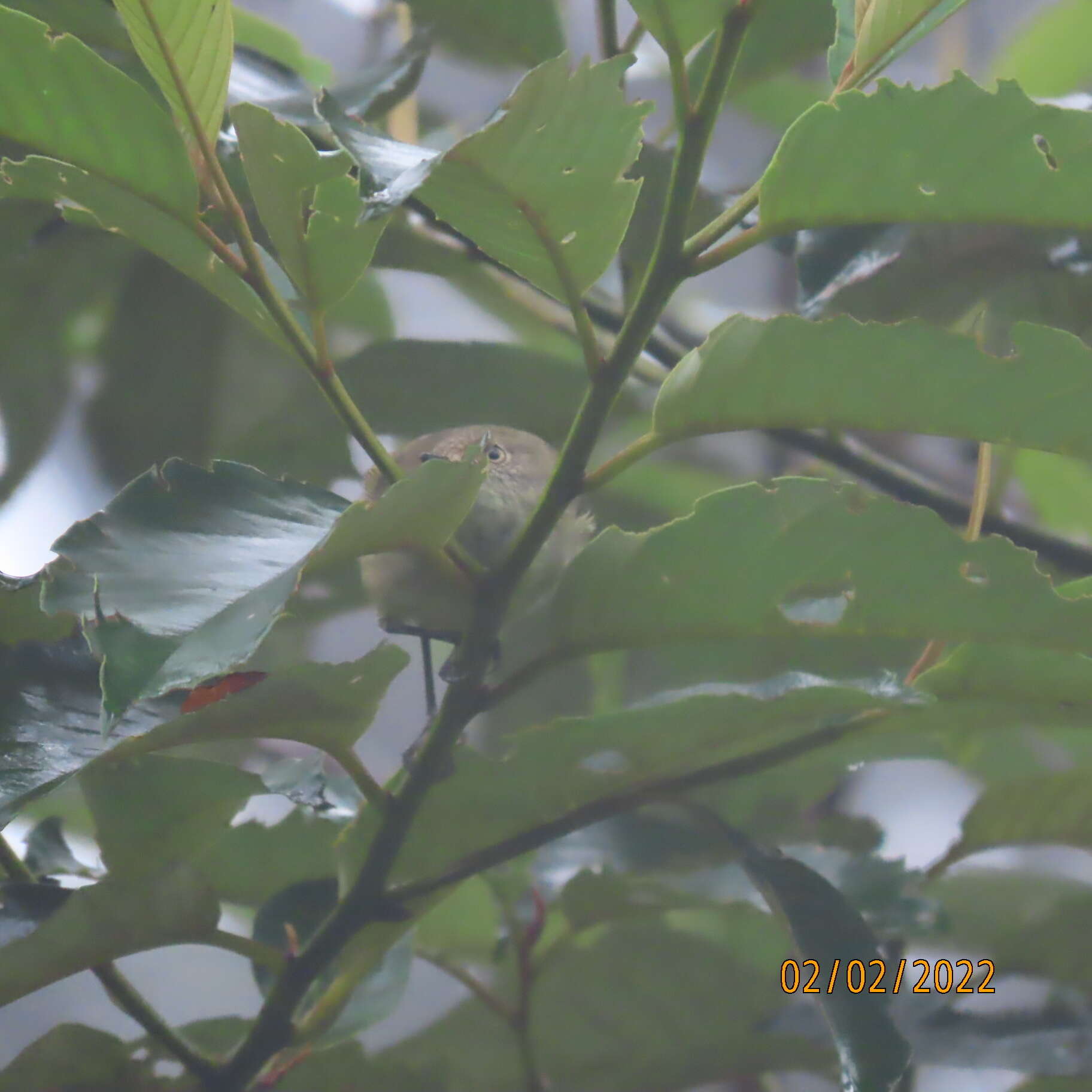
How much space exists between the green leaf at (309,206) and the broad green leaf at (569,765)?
26 cm

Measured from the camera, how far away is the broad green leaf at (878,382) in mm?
466

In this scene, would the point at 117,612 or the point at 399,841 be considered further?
the point at 399,841

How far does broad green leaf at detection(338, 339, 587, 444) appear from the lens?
0.83 meters

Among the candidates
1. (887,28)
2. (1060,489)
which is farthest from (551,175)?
(1060,489)

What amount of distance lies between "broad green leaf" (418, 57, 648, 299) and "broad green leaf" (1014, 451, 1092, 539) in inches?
27.5

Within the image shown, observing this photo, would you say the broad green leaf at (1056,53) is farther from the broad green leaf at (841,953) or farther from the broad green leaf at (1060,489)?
the broad green leaf at (841,953)

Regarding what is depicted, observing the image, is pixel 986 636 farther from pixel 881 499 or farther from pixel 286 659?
pixel 286 659

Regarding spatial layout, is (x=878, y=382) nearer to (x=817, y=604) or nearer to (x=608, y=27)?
(x=817, y=604)

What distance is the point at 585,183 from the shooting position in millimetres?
441

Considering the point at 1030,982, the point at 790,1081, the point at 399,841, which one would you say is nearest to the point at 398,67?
the point at 399,841

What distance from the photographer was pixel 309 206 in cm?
51

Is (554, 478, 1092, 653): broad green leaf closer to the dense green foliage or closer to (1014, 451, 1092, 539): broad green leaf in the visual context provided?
the dense green foliage

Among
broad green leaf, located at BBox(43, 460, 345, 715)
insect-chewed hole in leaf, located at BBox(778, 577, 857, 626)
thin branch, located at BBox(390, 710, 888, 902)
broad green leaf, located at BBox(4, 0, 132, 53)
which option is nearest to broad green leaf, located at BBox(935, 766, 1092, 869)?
thin branch, located at BBox(390, 710, 888, 902)

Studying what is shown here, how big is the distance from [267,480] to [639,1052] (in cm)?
63
